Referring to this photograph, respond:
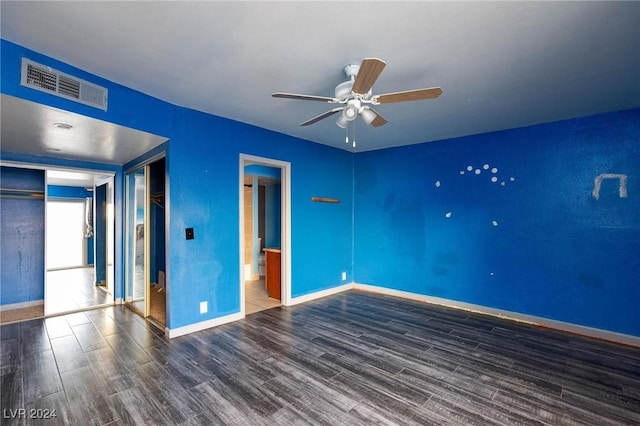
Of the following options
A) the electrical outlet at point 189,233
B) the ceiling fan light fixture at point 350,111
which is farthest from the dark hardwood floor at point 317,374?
the ceiling fan light fixture at point 350,111

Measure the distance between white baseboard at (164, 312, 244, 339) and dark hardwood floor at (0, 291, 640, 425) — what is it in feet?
0.31

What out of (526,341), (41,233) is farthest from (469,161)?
(41,233)

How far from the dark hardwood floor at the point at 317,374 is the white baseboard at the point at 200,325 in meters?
0.09

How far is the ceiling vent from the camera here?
7.15 feet

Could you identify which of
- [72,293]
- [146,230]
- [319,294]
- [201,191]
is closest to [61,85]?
[201,191]

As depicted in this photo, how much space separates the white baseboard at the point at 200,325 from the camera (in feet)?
10.8

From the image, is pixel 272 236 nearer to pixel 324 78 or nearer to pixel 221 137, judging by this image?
pixel 221 137

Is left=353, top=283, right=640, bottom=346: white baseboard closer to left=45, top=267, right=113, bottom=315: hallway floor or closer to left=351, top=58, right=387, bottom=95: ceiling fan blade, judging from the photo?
left=351, top=58, right=387, bottom=95: ceiling fan blade

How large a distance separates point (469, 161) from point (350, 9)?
138 inches

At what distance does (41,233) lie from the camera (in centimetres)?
461

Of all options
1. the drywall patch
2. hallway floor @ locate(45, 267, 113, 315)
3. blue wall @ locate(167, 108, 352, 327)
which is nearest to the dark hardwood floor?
blue wall @ locate(167, 108, 352, 327)

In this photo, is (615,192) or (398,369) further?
(615,192)

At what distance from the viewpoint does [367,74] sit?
1900 millimetres

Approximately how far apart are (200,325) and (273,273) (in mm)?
1620
